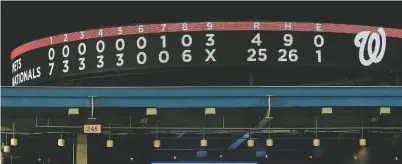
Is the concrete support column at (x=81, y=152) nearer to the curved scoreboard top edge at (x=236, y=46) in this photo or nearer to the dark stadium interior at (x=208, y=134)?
the dark stadium interior at (x=208, y=134)

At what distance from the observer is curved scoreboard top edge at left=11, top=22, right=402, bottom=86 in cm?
1177

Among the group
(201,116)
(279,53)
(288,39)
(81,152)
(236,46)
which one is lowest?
(81,152)

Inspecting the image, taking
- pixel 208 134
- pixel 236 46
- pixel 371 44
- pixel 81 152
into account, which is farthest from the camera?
pixel 208 134

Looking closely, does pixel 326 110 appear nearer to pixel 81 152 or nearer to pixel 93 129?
pixel 93 129

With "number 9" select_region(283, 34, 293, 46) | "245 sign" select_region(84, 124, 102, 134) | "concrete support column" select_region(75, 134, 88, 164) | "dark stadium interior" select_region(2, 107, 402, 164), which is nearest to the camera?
"245 sign" select_region(84, 124, 102, 134)

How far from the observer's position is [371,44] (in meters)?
12.3

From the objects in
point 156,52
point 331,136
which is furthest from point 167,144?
point 156,52

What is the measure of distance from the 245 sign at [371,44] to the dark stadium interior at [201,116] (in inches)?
13.0

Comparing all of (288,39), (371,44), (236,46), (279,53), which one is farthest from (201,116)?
(371,44)

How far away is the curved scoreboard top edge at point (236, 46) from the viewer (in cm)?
1177

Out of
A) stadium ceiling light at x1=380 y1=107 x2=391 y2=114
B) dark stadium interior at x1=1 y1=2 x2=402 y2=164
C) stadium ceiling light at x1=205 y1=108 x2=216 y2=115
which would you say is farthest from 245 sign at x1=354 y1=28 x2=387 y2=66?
stadium ceiling light at x1=205 y1=108 x2=216 y2=115

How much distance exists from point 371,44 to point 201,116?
3602 mm

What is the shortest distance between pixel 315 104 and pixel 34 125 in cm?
547

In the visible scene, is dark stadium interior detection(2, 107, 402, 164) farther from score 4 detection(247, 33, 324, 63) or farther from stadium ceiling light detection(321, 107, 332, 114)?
score 4 detection(247, 33, 324, 63)
